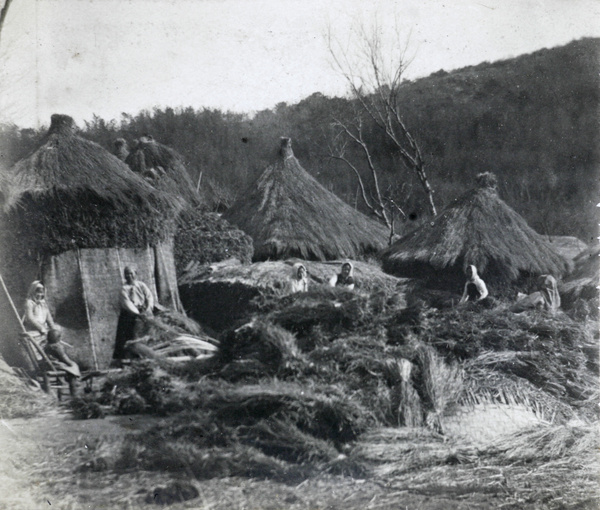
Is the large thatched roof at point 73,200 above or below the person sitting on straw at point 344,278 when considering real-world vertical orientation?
above

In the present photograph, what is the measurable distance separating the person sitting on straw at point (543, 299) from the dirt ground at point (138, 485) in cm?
167

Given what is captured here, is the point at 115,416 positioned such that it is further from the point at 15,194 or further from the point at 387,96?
the point at 387,96

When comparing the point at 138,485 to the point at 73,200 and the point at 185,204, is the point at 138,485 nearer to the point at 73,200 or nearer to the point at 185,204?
the point at 73,200

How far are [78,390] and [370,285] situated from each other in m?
2.61

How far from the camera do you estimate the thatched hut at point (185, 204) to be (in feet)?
17.7

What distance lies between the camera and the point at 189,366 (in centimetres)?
485

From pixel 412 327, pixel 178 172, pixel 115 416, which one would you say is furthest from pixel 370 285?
pixel 115 416

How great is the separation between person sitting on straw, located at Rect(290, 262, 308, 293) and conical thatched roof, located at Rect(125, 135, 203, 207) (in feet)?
4.04

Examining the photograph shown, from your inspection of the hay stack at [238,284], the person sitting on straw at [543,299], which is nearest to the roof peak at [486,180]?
the person sitting on straw at [543,299]

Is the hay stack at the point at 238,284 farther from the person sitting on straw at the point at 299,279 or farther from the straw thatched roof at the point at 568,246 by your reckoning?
the straw thatched roof at the point at 568,246

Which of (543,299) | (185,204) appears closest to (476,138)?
(543,299)

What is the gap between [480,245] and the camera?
5.99m

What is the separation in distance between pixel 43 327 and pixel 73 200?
1.04 meters

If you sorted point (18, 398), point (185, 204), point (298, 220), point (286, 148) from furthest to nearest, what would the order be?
point (298, 220) < point (286, 148) < point (185, 204) < point (18, 398)
